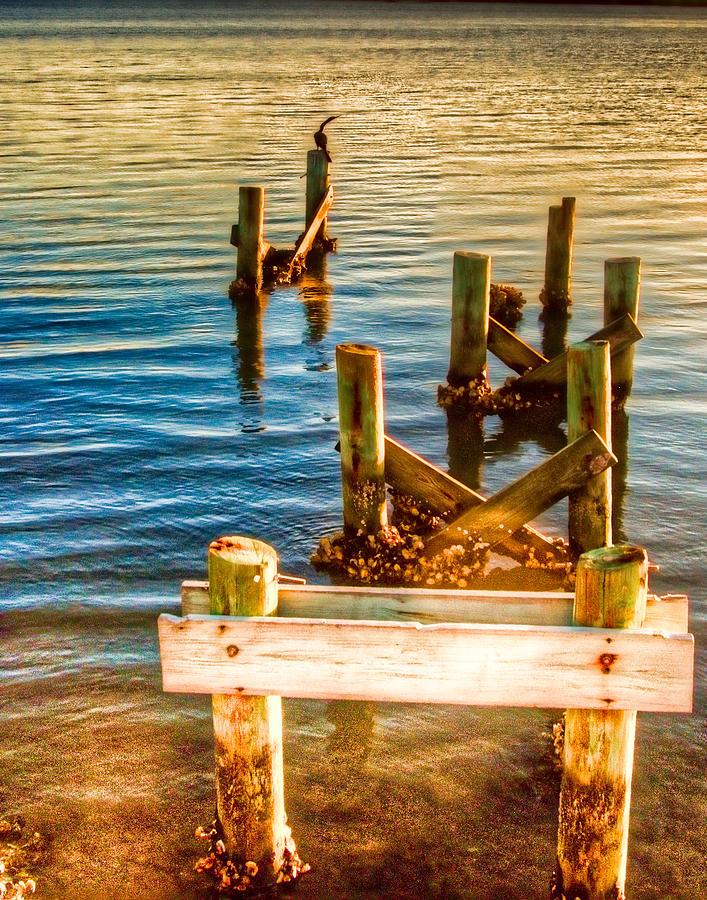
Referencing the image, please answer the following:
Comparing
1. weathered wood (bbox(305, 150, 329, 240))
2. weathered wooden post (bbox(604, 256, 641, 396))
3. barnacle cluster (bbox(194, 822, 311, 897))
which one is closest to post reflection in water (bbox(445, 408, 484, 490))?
weathered wooden post (bbox(604, 256, 641, 396))

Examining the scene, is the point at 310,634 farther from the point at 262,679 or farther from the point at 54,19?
the point at 54,19

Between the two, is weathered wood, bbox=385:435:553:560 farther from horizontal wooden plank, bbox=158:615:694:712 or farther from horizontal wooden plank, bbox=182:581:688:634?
horizontal wooden plank, bbox=158:615:694:712

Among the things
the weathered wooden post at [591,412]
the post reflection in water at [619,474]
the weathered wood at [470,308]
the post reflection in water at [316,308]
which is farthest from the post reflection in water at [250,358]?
the weathered wooden post at [591,412]

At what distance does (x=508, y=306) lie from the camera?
54.7 ft

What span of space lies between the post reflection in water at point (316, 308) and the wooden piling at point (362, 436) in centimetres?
693

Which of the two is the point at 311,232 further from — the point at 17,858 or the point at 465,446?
the point at 17,858

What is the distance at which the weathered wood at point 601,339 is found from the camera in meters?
11.8

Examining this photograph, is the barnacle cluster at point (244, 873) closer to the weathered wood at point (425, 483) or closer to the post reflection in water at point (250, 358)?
the weathered wood at point (425, 483)

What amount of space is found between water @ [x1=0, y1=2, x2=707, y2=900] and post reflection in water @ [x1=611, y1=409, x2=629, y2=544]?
0.10 metres

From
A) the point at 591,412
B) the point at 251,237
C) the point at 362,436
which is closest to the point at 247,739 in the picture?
the point at 362,436

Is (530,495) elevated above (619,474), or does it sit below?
above

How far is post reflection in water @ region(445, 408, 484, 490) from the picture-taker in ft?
39.0

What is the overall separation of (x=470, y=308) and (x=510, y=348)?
75cm

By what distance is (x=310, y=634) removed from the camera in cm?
468
